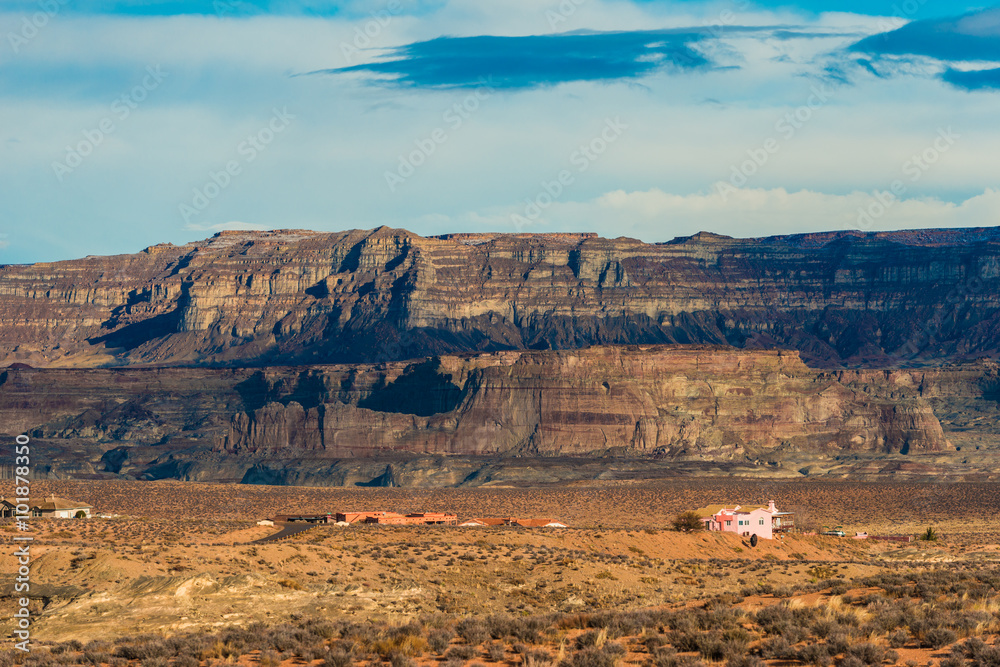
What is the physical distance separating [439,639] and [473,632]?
116 centimetres

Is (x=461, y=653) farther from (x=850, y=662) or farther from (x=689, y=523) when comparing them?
(x=689, y=523)

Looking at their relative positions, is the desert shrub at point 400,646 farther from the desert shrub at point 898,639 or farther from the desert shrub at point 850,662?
the desert shrub at point 898,639

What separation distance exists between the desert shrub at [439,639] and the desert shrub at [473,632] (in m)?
0.31

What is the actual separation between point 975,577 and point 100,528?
34.9 meters

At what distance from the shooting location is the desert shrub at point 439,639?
95.7 feet

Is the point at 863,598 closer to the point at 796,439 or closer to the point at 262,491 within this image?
the point at 262,491

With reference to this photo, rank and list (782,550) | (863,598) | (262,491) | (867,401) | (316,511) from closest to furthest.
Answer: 1. (863,598)
2. (782,550)
3. (316,511)
4. (262,491)
5. (867,401)

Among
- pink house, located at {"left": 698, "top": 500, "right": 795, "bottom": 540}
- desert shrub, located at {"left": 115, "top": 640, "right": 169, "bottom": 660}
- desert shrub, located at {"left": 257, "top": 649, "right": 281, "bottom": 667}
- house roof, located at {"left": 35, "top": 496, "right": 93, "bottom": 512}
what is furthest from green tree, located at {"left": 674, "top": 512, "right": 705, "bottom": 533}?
desert shrub, located at {"left": 115, "top": 640, "right": 169, "bottom": 660}

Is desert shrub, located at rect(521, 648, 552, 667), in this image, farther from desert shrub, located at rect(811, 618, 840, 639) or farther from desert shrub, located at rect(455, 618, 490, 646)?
desert shrub, located at rect(811, 618, 840, 639)

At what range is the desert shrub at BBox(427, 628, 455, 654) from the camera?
1148 inches

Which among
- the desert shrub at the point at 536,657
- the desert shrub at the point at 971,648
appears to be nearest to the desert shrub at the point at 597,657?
the desert shrub at the point at 536,657

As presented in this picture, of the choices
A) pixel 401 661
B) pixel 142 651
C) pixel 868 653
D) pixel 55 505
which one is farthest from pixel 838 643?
pixel 55 505

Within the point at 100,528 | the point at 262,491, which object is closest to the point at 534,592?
the point at 100,528

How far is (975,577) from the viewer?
37469 millimetres
